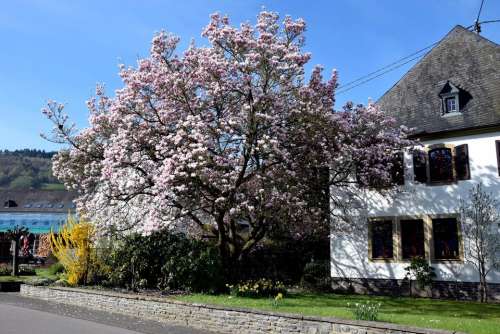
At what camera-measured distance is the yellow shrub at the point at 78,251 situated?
19.4 metres

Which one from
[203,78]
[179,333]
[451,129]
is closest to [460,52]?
[451,129]

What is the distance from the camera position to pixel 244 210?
16.5 metres

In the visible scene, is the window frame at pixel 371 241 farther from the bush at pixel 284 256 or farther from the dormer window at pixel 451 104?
the dormer window at pixel 451 104

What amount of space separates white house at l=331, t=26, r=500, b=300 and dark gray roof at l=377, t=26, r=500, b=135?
0.04m

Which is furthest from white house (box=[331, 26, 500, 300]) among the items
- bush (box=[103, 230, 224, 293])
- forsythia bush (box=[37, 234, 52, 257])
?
forsythia bush (box=[37, 234, 52, 257])

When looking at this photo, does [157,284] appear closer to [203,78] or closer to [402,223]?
[203,78]

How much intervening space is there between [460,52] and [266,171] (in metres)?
12.5

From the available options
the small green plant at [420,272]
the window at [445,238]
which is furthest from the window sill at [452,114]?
the small green plant at [420,272]

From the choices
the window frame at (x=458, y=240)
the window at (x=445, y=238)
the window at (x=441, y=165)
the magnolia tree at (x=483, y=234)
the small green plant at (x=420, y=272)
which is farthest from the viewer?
the window at (x=441, y=165)

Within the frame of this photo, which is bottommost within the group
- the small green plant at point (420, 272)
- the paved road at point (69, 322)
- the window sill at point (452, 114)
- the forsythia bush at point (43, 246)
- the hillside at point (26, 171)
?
the paved road at point (69, 322)

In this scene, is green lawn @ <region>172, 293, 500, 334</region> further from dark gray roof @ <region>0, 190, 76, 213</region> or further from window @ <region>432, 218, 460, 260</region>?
dark gray roof @ <region>0, 190, 76, 213</region>

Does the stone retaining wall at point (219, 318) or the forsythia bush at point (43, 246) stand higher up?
the forsythia bush at point (43, 246)

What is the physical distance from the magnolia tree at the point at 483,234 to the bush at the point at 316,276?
6.47 meters

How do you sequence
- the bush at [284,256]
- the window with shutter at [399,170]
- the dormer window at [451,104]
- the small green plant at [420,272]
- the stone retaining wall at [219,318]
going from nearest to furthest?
the stone retaining wall at [219,318], the small green plant at [420,272], the dormer window at [451,104], the window with shutter at [399,170], the bush at [284,256]
